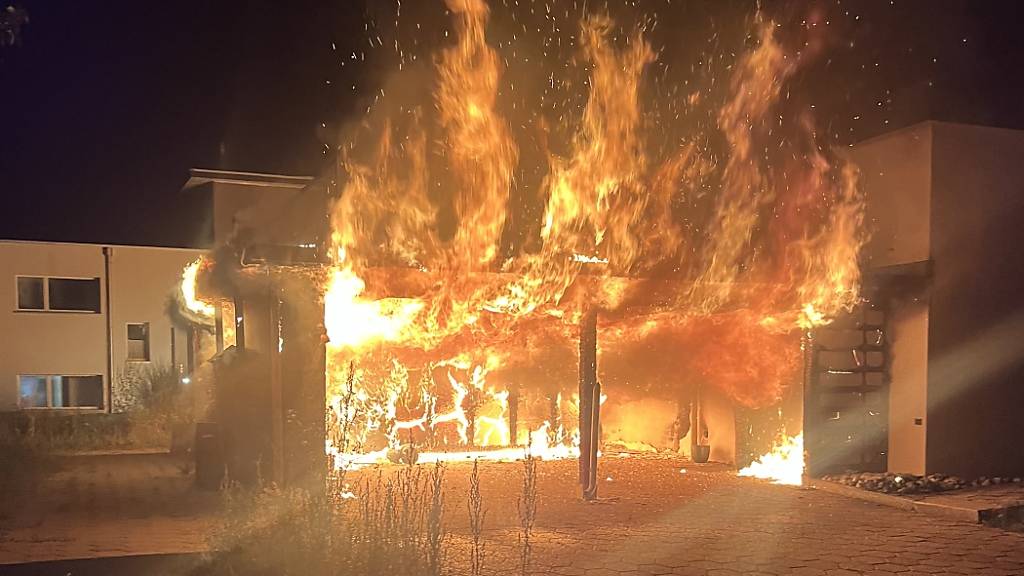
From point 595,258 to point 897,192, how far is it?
192 inches

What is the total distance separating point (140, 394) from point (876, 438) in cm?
1828

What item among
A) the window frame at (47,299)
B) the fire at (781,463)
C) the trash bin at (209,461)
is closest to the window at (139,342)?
the window frame at (47,299)

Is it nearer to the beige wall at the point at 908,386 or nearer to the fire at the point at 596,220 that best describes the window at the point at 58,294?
the fire at the point at 596,220

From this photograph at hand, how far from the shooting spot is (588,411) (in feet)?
32.3

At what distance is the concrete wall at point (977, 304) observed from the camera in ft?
34.4

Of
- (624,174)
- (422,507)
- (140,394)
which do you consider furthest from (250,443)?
(140,394)

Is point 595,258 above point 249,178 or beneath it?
beneath

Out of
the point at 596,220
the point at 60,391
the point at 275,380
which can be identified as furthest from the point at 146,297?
the point at 596,220

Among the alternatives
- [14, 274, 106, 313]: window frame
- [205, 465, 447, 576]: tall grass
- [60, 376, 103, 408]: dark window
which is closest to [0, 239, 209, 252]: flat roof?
[14, 274, 106, 313]: window frame

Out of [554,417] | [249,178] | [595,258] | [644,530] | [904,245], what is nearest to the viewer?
[644,530]

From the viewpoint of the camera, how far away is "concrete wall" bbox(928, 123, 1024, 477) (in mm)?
10477

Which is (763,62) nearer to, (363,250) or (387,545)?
(363,250)

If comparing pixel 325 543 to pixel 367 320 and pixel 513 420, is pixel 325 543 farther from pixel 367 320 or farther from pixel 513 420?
pixel 513 420

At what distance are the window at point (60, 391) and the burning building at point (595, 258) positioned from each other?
11.9 metres
